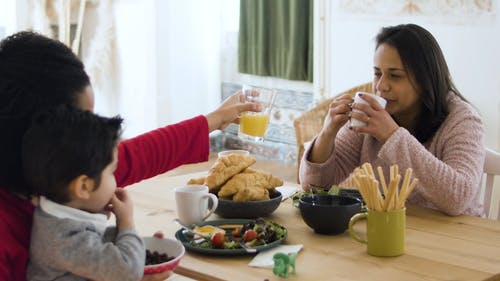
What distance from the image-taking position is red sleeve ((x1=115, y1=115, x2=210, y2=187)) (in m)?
2.01

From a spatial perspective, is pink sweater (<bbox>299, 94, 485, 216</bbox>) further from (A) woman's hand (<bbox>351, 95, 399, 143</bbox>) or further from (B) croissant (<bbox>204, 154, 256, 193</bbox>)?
(B) croissant (<bbox>204, 154, 256, 193</bbox>)

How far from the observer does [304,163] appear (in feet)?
7.89

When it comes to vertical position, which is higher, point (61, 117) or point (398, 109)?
point (61, 117)

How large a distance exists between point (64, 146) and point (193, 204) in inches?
22.8

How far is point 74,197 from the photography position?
150 centimetres

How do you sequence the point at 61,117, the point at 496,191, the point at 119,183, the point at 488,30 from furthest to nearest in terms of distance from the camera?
the point at 488,30 → the point at 496,191 → the point at 119,183 → the point at 61,117

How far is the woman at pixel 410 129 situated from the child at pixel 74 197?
0.90 metres

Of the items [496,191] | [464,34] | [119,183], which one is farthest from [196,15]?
[119,183]

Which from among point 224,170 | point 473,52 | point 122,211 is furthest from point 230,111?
point 473,52

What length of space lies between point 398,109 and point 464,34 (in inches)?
64.7

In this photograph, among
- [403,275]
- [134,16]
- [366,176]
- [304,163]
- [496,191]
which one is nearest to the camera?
[403,275]

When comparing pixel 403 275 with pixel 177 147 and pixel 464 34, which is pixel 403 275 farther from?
pixel 464 34

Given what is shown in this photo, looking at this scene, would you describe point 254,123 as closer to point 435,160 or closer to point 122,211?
point 435,160

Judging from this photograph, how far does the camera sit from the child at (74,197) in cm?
143
